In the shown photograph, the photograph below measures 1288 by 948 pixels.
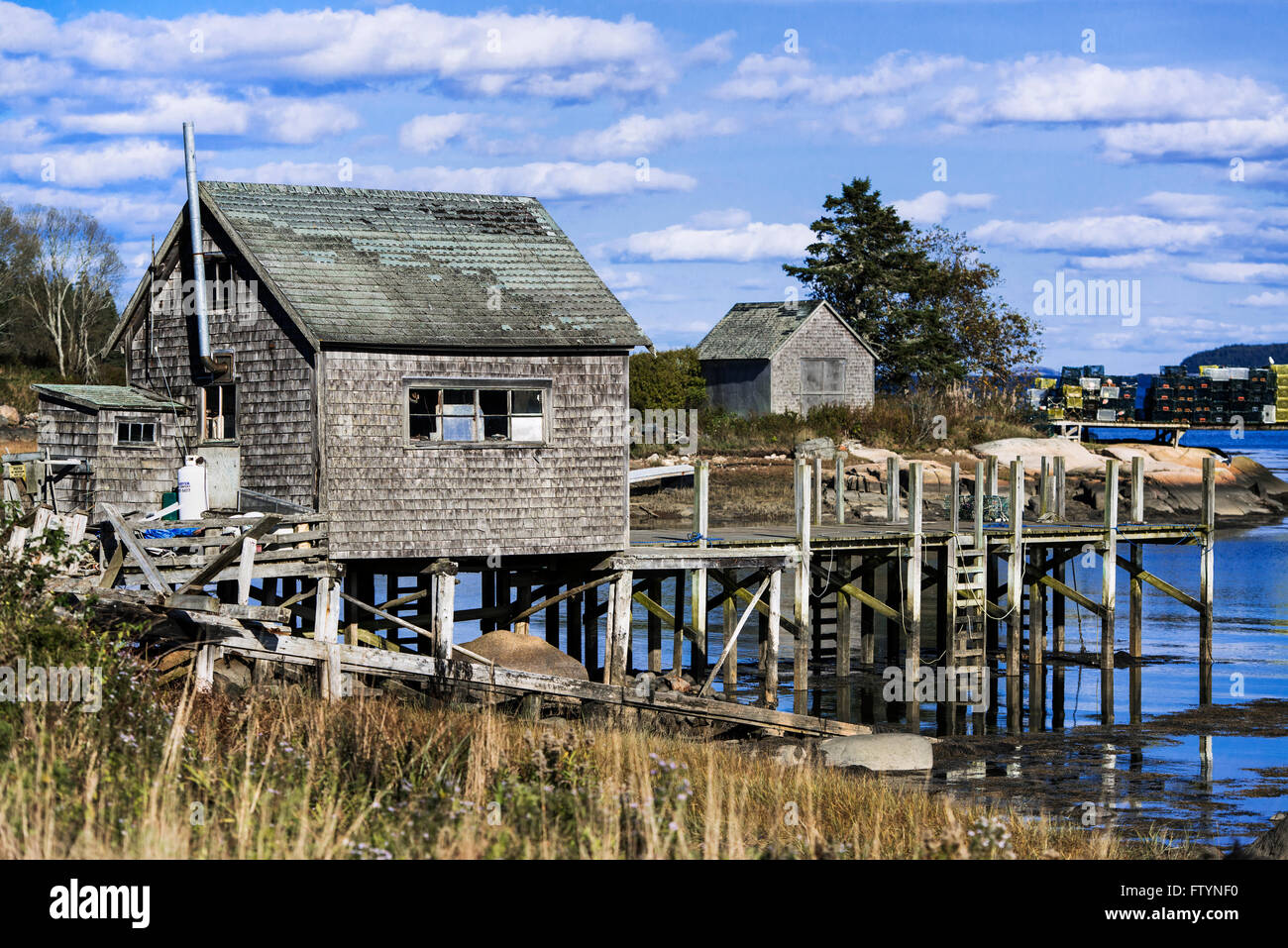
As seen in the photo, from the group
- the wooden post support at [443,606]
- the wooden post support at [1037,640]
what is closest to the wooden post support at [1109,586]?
the wooden post support at [1037,640]

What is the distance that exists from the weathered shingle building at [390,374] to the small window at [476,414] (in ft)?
0.09

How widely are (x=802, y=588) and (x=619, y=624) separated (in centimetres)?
374

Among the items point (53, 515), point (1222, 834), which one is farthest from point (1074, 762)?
point (53, 515)

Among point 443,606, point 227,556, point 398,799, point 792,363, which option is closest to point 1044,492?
point 443,606

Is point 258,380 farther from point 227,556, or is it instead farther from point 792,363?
point 792,363

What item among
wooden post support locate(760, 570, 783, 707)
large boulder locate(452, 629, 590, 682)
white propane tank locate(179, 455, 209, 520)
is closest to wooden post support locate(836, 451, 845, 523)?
wooden post support locate(760, 570, 783, 707)

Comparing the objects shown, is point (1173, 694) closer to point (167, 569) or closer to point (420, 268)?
point (420, 268)

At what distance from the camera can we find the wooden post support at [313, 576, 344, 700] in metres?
18.2

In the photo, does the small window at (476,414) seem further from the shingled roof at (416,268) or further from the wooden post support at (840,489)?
the wooden post support at (840,489)

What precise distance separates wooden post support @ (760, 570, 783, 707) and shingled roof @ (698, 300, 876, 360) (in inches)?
1433

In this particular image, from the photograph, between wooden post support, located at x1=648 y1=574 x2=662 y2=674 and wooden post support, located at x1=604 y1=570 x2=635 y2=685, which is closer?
wooden post support, located at x1=604 y1=570 x2=635 y2=685

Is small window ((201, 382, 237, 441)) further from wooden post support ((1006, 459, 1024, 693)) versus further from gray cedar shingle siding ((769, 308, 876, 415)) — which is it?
gray cedar shingle siding ((769, 308, 876, 415))

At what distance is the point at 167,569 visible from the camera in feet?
62.4
